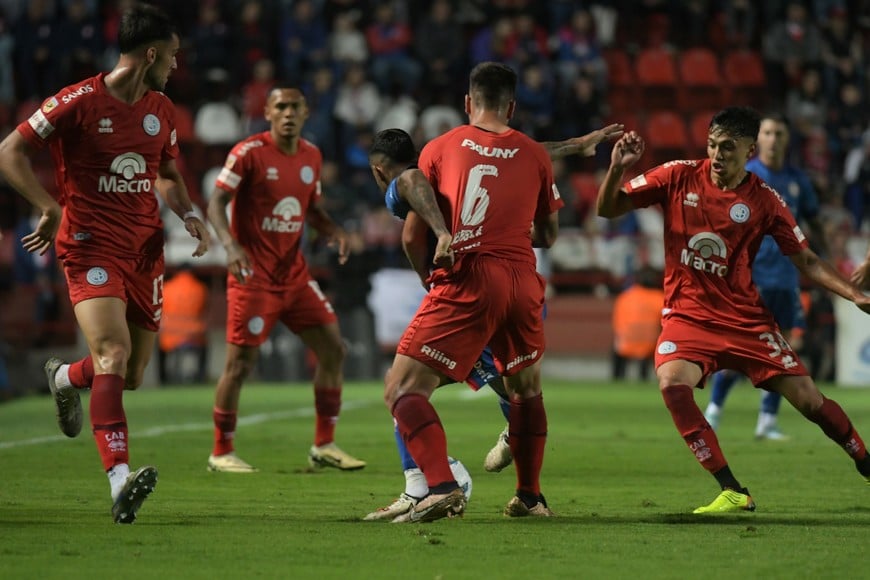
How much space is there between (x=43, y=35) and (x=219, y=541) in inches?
777

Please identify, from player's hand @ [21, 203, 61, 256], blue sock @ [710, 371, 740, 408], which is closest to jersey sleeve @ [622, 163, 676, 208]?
player's hand @ [21, 203, 61, 256]

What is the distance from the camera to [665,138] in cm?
2506

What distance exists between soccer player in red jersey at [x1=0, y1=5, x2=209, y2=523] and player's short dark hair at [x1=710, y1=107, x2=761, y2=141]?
284 cm

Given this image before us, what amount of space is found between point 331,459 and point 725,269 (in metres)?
3.43

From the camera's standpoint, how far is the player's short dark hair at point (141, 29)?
773 centimetres

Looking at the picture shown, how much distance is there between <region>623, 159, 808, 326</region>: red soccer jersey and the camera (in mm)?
8250

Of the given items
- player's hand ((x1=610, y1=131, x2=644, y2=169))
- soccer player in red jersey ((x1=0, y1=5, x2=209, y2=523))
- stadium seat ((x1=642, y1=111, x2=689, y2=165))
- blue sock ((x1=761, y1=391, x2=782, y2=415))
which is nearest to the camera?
Answer: soccer player in red jersey ((x1=0, y1=5, x2=209, y2=523))

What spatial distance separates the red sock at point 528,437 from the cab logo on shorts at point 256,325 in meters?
3.37

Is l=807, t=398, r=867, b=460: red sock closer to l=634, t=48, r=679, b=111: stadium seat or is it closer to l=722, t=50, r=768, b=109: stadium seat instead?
l=634, t=48, r=679, b=111: stadium seat

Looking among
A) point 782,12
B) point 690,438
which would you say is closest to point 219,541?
point 690,438

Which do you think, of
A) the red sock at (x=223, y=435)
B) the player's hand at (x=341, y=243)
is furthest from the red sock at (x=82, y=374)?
the player's hand at (x=341, y=243)

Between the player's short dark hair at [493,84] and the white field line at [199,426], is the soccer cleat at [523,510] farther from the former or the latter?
the white field line at [199,426]

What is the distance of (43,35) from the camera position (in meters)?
24.9

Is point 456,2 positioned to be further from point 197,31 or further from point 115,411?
point 115,411
